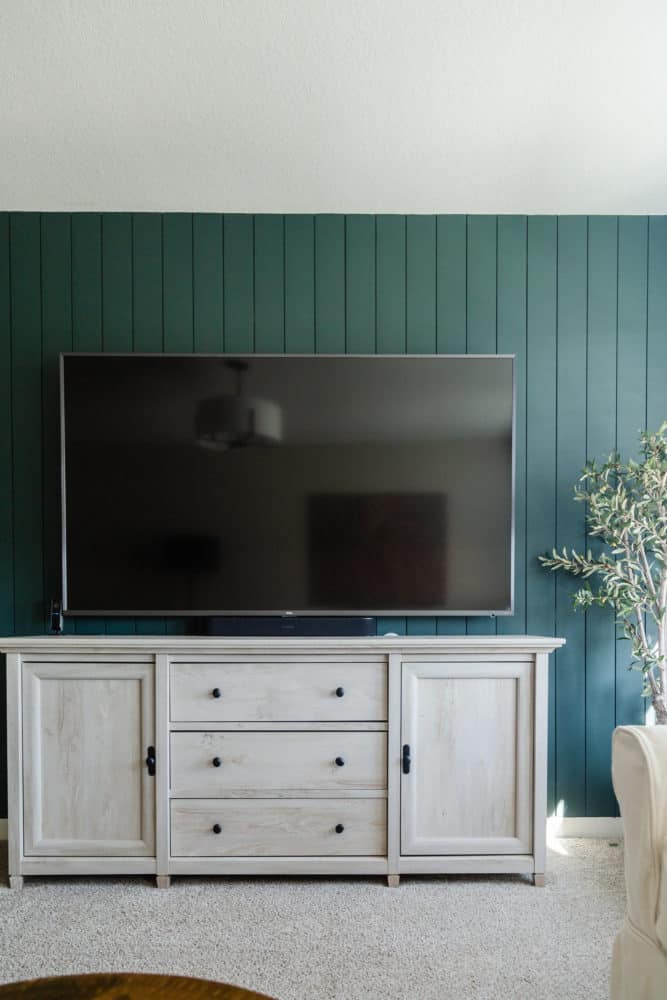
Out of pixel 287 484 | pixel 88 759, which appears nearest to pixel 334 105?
pixel 287 484

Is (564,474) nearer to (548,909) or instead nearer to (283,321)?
(283,321)

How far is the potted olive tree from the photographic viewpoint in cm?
265

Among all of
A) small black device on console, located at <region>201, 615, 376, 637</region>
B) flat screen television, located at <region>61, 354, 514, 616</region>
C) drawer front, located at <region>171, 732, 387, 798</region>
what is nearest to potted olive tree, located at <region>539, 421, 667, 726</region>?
flat screen television, located at <region>61, 354, 514, 616</region>

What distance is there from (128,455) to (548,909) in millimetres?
2094

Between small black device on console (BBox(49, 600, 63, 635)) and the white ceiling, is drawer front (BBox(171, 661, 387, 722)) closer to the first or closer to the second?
small black device on console (BBox(49, 600, 63, 635))

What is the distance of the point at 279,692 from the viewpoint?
258 cm

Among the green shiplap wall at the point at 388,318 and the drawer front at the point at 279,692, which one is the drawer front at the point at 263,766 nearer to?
the drawer front at the point at 279,692

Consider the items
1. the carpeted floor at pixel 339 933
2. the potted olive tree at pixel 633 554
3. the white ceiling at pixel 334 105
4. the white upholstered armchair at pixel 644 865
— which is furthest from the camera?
the potted olive tree at pixel 633 554

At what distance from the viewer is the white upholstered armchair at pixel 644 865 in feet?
4.84

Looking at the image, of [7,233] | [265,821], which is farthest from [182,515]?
[7,233]

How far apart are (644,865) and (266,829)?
1.38 metres

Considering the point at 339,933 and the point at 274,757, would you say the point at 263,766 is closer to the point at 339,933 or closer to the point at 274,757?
the point at 274,757

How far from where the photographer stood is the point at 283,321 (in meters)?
3.03

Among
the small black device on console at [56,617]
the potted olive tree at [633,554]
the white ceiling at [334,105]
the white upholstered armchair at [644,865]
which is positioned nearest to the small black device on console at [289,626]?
the small black device on console at [56,617]
